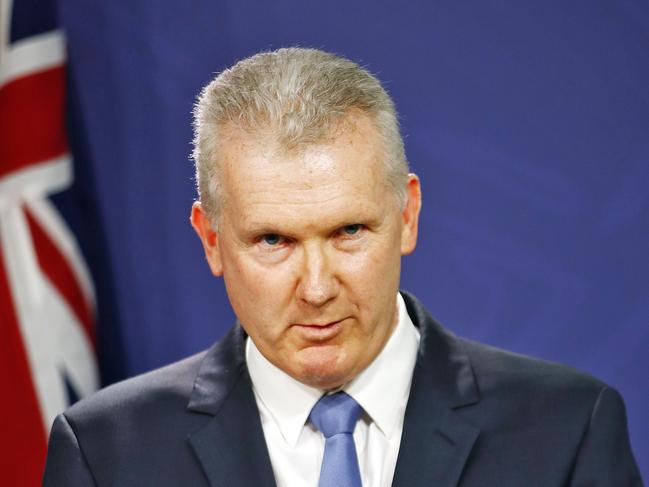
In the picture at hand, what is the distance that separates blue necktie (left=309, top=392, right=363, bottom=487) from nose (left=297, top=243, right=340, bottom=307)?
247 millimetres

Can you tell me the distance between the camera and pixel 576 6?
2877 millimetres

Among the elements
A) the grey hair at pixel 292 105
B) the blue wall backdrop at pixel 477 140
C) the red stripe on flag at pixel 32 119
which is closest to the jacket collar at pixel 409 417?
the grey hair at pixel 292 105

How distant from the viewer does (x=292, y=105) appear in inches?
73.4

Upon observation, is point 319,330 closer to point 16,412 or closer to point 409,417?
point 409,417

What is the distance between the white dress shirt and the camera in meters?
2.00

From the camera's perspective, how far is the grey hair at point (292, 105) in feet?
6.09

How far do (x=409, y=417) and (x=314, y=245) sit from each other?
367mm

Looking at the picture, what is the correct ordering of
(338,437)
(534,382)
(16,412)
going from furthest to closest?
(16,412) → (534,382) → (338,437)

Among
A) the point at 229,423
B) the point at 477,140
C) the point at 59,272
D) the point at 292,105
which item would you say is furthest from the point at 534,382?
the point at 59,272

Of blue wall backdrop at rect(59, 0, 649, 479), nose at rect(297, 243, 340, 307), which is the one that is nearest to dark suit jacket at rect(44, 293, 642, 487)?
nose at rect(297, 243, 340, 307)

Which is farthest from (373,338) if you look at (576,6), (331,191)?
(576,6)

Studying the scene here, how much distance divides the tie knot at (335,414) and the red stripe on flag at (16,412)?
3.81ft

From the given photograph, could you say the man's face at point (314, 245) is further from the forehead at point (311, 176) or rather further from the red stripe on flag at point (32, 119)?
the red stripe on flag at point (32, 119)

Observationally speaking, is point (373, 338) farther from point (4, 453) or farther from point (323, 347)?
point (4, 453)
